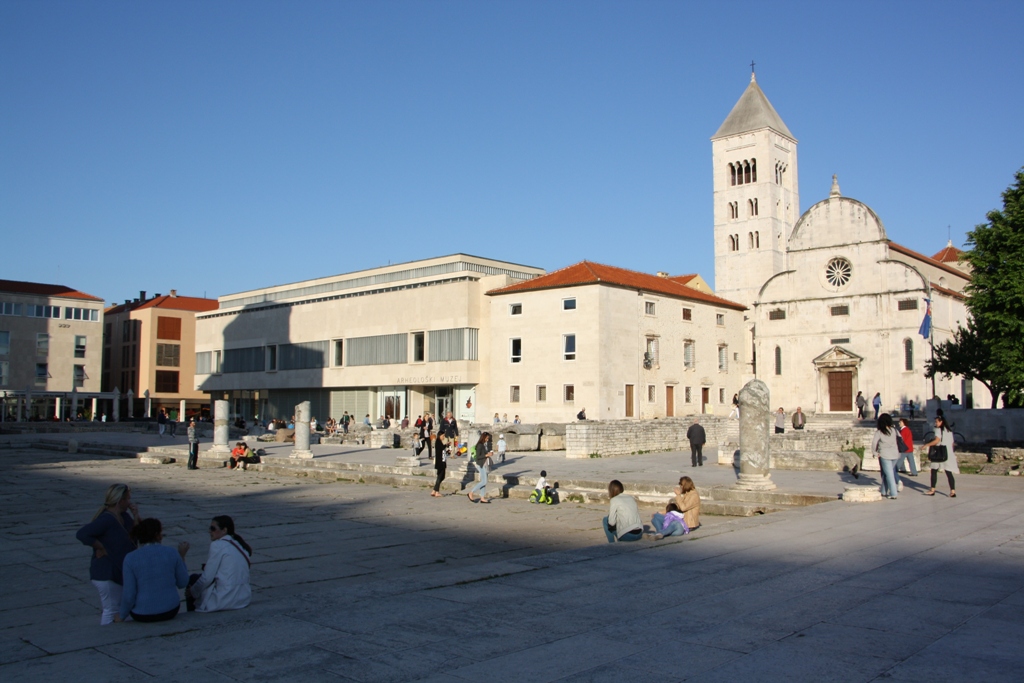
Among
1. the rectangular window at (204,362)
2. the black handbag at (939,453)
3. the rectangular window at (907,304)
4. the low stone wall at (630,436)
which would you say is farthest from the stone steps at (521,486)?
the rectangular window at (204,362)

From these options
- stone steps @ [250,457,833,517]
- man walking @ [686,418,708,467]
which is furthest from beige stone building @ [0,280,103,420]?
man walking @ [686,418,708,467]

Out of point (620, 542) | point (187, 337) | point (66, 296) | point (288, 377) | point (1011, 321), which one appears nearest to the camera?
point (620, 542)

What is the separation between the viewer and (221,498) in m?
20.9

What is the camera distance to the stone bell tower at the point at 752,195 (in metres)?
72.1

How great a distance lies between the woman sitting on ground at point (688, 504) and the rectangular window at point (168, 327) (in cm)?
8068

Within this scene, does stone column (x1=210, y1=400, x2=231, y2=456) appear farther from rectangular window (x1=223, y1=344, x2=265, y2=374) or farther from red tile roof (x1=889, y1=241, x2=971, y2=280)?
red tile roof (x1=889, y1=241, x2=971, y2=280)

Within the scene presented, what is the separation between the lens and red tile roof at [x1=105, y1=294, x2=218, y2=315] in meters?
86.8

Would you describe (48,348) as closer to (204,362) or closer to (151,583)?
(204,362)

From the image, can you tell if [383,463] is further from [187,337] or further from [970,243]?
[187,337]

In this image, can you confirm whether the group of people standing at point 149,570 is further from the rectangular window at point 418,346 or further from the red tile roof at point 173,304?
the red tile roof at point 173,304

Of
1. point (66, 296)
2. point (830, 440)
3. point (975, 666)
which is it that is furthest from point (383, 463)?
point (66, 296)

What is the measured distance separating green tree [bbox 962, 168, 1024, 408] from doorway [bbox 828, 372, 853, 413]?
20693mm

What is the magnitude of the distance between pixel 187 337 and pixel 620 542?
3243 inches

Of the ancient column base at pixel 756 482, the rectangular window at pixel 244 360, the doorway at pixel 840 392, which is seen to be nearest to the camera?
the ancient column base at pixel 756 482
